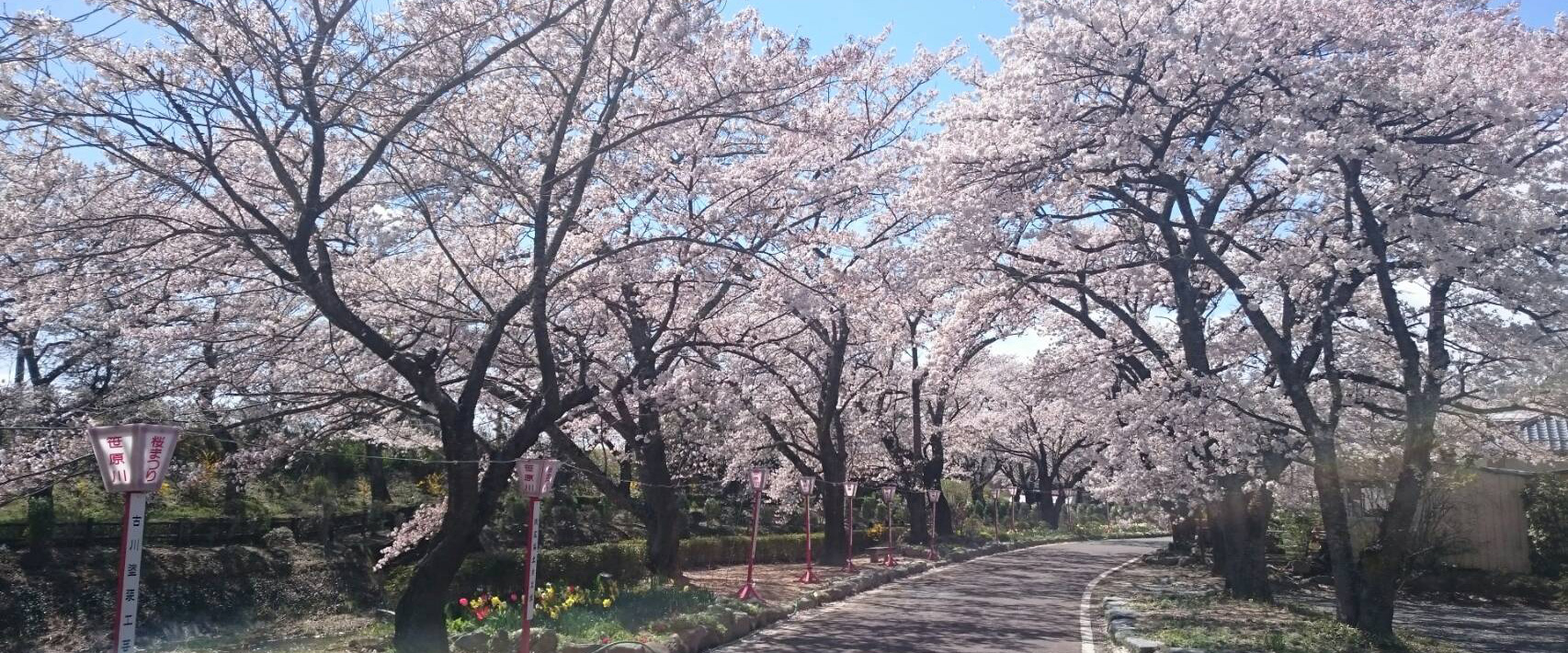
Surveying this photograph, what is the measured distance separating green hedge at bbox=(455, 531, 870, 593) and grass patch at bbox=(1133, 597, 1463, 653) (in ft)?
28.7

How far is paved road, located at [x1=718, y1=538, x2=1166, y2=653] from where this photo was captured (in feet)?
43.4

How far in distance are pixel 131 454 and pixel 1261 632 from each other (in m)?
12.6

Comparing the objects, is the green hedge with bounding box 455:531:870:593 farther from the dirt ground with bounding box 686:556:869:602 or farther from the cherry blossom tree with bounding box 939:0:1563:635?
the cherry blossom tree with bounding box 939:0:1563:635

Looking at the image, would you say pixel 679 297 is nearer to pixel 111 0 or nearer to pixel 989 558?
pixel 111 0

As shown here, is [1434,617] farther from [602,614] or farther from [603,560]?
[603,560]

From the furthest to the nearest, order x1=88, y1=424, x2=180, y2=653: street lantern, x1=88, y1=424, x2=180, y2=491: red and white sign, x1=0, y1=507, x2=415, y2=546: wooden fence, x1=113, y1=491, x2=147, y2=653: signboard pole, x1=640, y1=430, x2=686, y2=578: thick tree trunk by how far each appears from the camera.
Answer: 1. x1=0, y1=507, x2=415, y2=546: wooden fence
2. x1=640, y1=430, x2=686, y2=578: thick tree trunk
3. x1=88, y1=424, x2=180, y2=491: red and white sign
4. x1=88, y1=424, x2=180, y2=653: street lantern
5. x1=113, y1=491, x2=147, y2=653: signboard pole

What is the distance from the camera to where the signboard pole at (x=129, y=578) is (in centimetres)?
604

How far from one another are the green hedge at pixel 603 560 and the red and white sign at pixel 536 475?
5584 mm

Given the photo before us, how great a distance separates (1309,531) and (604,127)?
2115cm

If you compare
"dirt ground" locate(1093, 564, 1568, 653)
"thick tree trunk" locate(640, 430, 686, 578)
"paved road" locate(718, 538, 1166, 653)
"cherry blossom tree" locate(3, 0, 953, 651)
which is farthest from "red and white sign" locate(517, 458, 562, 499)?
"thick tree trunk" locate(640, 430, 686, 578)

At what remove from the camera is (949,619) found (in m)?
16.4

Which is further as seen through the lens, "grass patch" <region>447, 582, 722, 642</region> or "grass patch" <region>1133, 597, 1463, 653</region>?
"grass patch" <region>1133, 597, 1463, 653</region>

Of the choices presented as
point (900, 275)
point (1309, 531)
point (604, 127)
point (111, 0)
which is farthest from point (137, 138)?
point (1309, 531)

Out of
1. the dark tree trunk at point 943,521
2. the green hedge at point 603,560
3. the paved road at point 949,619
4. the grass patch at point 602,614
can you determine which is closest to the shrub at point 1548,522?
the paved road at point 949,619
